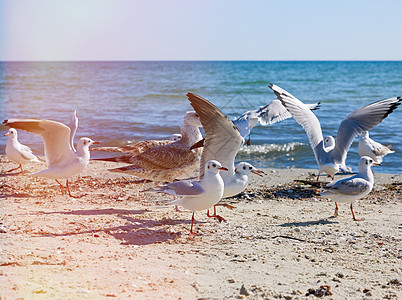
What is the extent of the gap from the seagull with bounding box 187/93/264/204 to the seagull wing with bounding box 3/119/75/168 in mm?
2234

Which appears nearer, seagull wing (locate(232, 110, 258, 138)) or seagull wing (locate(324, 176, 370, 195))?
seagull wing (locate(324, 176, 370, 195))

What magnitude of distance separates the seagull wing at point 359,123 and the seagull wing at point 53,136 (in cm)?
418

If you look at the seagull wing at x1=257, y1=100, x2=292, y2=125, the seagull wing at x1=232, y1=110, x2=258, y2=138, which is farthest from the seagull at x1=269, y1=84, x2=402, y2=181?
the seagull wing at x1=257, y1=100, x2=292, y2=125

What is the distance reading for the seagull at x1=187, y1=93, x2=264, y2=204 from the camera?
18.0 ft

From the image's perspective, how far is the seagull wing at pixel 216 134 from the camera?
548 cm

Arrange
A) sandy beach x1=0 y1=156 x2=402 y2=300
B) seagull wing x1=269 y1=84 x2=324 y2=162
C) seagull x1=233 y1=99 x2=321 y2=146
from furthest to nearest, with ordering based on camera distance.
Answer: seagull x1=233 y1=99 x2=321 y2=146, seagull wing x1=269 y1=84 x2=324 y2=162, sandy beach x1=0 y1=156 x2=402 y2=300

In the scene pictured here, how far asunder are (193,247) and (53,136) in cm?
320

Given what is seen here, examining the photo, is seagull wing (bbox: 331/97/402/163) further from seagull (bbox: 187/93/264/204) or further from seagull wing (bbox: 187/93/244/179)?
seagull wing (bbox: 187/93/244/179)

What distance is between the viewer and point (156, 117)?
60.1 ft

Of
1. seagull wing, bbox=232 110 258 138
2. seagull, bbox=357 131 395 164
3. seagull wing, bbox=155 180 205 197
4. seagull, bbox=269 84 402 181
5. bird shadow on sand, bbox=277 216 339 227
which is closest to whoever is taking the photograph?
seagull wing, bbox=155 180 205 197

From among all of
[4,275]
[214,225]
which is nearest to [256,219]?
[214,225]

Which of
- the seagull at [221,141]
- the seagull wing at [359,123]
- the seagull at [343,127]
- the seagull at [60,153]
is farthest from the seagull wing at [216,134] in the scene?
the seagull wing at [359,123]

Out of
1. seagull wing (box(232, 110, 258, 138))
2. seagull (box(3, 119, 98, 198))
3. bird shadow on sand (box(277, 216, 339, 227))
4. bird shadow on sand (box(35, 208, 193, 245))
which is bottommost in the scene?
bird shadow on sand (box(35, 208, 193, 245))

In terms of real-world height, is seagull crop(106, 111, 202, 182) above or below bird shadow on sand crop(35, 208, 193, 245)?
above
